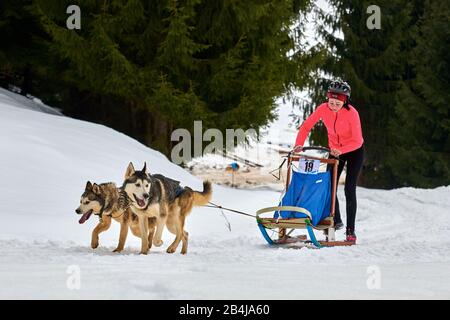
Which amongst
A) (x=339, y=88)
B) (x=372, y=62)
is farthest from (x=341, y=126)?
(x=372, y=62)

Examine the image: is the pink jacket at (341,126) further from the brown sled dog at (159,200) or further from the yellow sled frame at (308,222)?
the brown sled dog at (159,200)

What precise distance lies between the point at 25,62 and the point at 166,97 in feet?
17.5

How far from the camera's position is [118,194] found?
7348 mm

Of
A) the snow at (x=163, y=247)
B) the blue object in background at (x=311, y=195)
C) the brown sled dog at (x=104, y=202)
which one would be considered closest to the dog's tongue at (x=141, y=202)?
the brown sled dog at (x=104, y=202)

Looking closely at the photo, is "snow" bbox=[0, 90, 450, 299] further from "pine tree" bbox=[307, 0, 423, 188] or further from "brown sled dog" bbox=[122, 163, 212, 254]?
"pine tree" bbox=[307, 0, 423, 188]

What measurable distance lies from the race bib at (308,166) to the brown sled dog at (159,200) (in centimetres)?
138

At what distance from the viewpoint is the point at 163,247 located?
8297mm

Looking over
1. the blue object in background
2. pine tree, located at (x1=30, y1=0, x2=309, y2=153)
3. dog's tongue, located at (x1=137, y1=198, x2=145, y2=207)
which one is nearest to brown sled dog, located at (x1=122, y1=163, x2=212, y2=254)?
dog's tongue, located at (x1=137, y1=198, x2=145, y2=207)

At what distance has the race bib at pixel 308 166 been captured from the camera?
341 inches

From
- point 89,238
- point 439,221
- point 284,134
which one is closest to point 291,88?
point 439,221

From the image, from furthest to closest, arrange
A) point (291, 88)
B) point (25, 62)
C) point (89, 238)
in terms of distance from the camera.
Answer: point (291, 88), point (25, 62), point (89, 238)

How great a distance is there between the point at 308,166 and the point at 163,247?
1.96 metres

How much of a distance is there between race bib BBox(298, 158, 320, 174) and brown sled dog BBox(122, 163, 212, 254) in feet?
4.53
